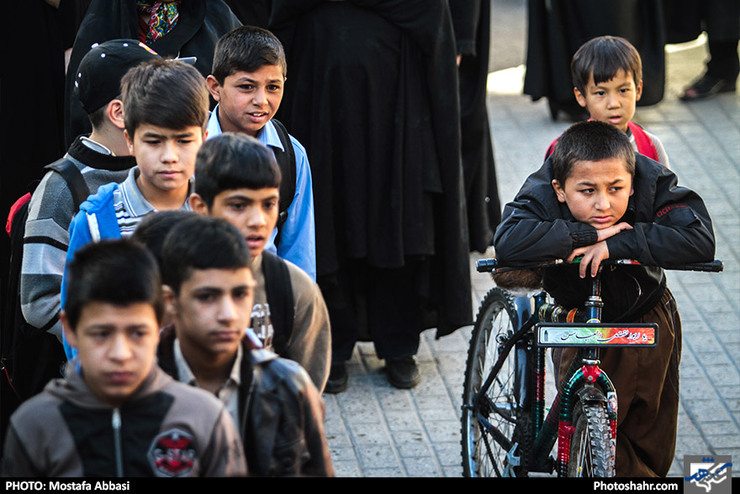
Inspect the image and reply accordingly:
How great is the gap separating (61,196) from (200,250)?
1.16 m

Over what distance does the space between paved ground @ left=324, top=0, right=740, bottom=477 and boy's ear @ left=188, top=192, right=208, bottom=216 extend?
78.8 inches

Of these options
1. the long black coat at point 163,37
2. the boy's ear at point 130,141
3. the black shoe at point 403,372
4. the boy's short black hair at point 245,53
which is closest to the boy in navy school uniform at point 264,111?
the boy's short black hair at point 245,53

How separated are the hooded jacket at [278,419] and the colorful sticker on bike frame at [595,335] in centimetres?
110

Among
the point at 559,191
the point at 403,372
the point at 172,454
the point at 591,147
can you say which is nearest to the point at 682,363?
the point at 403,372

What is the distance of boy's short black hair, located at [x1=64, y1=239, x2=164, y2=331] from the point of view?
2436 mm

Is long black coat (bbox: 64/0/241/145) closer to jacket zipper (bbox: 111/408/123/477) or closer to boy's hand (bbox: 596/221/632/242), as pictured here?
boy's hand (bbox: 596/221/632/242)

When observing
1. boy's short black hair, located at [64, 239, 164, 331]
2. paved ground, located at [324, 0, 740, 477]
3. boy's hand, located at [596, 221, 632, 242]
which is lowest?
paved ground, located at [324, 0, 740, 477]

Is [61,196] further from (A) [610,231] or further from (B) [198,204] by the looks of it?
(A) [610,231]

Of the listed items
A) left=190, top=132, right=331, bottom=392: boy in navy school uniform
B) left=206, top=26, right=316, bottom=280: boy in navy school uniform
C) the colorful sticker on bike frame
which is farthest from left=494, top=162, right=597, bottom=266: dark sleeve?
left=190, top=132, right=331, bottom=392: boy in navy school uniform

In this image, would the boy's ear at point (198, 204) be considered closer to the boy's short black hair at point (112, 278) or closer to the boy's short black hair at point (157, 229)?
the boy's short black hair at point (157, 229)

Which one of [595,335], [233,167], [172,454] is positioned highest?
[233,167]

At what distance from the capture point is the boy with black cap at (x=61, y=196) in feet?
11.6

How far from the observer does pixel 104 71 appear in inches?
155

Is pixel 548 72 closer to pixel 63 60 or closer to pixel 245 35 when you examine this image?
pixel 63 60
